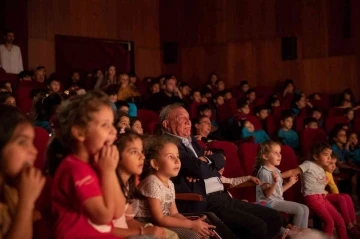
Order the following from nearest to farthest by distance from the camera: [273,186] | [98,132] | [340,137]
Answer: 1. [98,132]
2. [273,186]
3. [340,137]

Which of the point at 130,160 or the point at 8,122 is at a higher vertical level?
the point at 8,122

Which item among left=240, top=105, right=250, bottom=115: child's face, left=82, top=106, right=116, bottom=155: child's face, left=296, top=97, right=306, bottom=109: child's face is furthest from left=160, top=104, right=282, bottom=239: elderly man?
left=296, top=97, right=306, bottom=109: child's face

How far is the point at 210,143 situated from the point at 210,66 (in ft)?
19.4

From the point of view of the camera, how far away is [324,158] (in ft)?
12.9

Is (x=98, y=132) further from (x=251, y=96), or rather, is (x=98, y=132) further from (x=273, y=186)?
(x=251, y=96)

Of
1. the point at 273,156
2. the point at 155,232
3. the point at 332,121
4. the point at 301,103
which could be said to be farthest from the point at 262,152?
the point at 301,103

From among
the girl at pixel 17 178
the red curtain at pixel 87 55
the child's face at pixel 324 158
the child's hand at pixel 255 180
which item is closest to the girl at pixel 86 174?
the girl at pixel 17 178

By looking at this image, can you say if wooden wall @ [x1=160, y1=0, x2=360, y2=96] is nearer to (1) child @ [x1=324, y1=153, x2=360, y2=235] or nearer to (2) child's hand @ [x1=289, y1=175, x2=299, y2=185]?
(1) child @ [x1=324, y1=153, x2=360, y2=235]

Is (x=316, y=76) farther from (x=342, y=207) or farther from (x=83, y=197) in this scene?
(x=83, y=197)

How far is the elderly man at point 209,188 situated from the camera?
2.96 metres

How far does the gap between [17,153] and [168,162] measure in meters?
1.00

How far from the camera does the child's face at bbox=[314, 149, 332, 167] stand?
3933 millimetres

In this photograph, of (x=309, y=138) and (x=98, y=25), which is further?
(x=98, y=25)

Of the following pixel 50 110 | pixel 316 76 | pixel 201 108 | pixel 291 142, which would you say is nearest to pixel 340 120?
pixel 291 142
